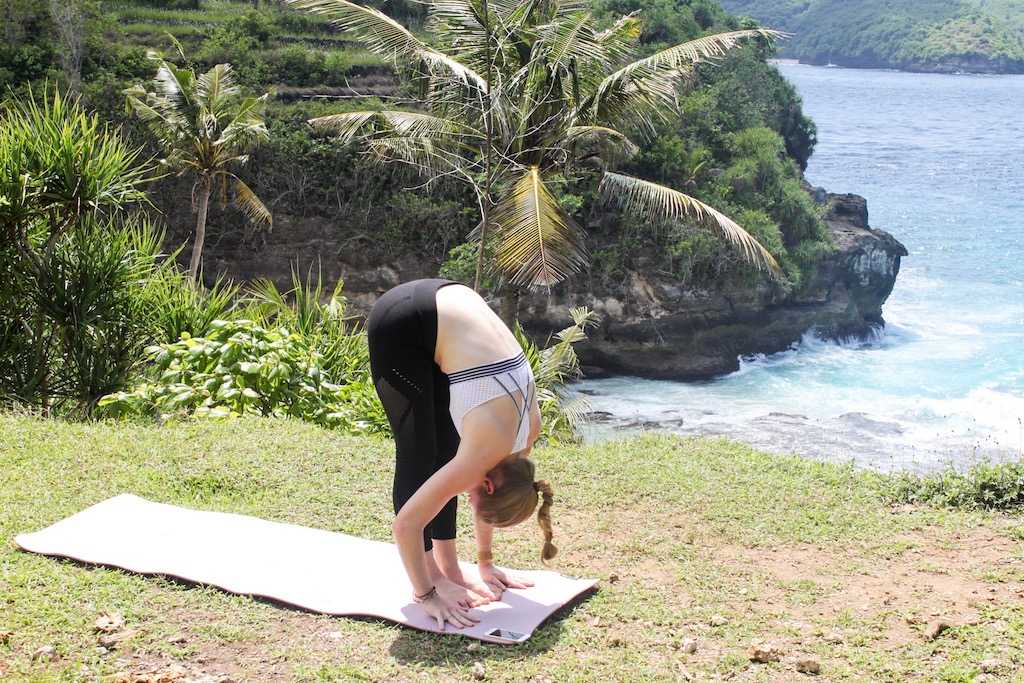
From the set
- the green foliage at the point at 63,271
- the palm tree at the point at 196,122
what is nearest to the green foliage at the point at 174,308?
the green foliage at the point at 63,271

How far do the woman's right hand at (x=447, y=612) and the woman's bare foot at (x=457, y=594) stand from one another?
Result: 0.07 ft

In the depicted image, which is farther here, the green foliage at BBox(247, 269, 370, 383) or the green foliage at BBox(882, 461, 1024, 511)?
the green foliage at BBox(247, 269, 370, 383)

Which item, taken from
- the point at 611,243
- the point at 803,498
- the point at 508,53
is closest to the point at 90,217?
the point at 803,498

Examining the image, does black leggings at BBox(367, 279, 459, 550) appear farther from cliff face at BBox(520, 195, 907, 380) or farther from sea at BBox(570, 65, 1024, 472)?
cliff face at BBox(520, 195, 907, 380)

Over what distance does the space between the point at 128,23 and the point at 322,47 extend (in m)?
6.13

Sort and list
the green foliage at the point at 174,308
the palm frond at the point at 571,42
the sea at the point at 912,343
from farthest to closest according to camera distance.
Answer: the sea at the point at 912,343 < the palm frond at the point at 571,42 < the green foliage at the point at 174,308

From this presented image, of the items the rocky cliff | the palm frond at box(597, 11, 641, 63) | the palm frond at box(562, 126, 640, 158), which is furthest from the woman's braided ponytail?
the rocky cliff

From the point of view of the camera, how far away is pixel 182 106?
67.2 ft

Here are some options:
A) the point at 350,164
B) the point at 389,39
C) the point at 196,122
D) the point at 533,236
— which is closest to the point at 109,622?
the point at 533,236

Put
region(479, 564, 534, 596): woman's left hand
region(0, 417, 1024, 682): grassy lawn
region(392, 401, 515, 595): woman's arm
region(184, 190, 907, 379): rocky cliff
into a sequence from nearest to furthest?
region(392, 401, 515, 595): woman's arm → region(0, 417, 1024, 682): grassy lawn → region(479, 564, 534, 596): woman's left hand → region(184, 190, 907, 379): rocky cliff

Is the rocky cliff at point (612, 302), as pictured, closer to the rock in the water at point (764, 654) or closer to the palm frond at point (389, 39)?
the palm frond at point (389, 39)

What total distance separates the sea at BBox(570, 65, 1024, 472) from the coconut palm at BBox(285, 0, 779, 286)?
2.74 metres

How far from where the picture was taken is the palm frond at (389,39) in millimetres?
12750

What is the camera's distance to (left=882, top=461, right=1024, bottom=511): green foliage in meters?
5.63
